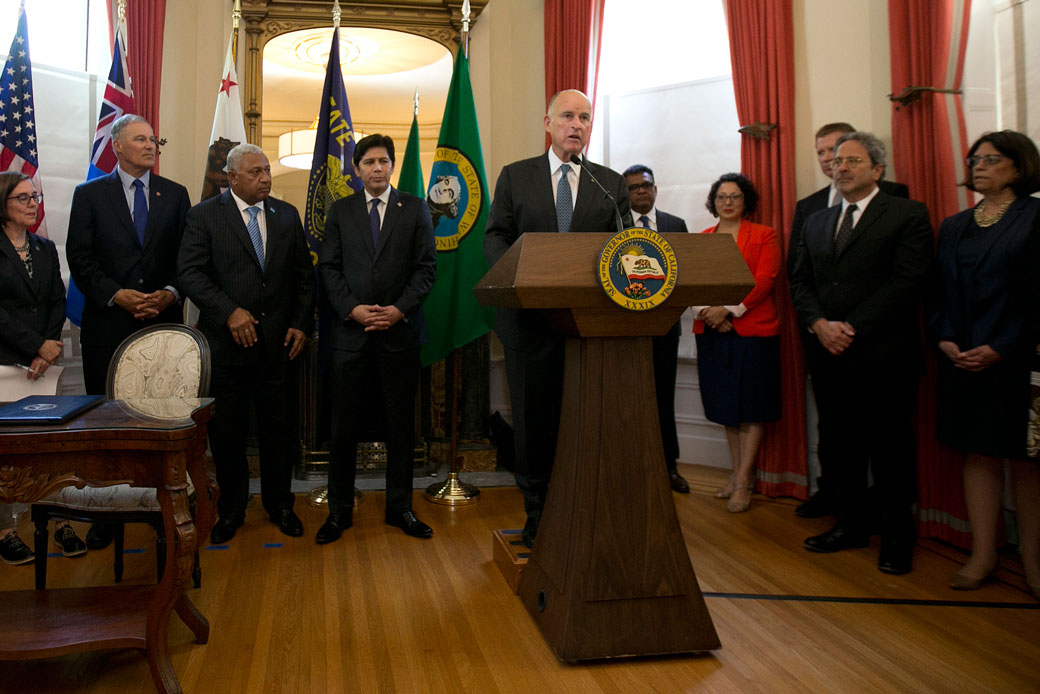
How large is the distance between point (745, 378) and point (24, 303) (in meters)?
3.14

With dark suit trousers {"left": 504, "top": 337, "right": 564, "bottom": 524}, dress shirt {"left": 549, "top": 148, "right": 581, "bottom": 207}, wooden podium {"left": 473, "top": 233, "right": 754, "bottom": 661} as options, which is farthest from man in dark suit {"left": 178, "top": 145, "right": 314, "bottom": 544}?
wooden podium {"left": 473, "top": 233, "right": 754, "bottom": 661}

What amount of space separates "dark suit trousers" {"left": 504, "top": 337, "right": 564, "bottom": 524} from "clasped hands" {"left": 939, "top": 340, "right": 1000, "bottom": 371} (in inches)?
55.2

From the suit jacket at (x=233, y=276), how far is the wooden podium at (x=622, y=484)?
151cm

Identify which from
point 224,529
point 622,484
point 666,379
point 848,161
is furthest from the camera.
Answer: point 666,379

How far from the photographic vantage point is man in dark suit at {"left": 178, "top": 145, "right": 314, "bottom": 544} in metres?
3.05

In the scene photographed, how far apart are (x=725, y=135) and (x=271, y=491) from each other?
10.2 feet

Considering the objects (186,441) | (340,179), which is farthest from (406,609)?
(340,179)

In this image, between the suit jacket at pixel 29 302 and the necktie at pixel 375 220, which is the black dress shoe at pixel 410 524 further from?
the suit jacket at pixel 29 302

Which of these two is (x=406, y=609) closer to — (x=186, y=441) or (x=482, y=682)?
(x=482, y=682)

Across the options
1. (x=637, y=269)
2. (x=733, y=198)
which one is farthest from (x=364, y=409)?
(x=733, y=198)

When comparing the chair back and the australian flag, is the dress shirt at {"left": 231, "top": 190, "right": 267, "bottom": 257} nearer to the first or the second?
the chair back

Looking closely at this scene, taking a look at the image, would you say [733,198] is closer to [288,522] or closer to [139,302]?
[288,522]

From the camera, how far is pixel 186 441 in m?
1.74

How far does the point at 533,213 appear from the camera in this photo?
2629mm
